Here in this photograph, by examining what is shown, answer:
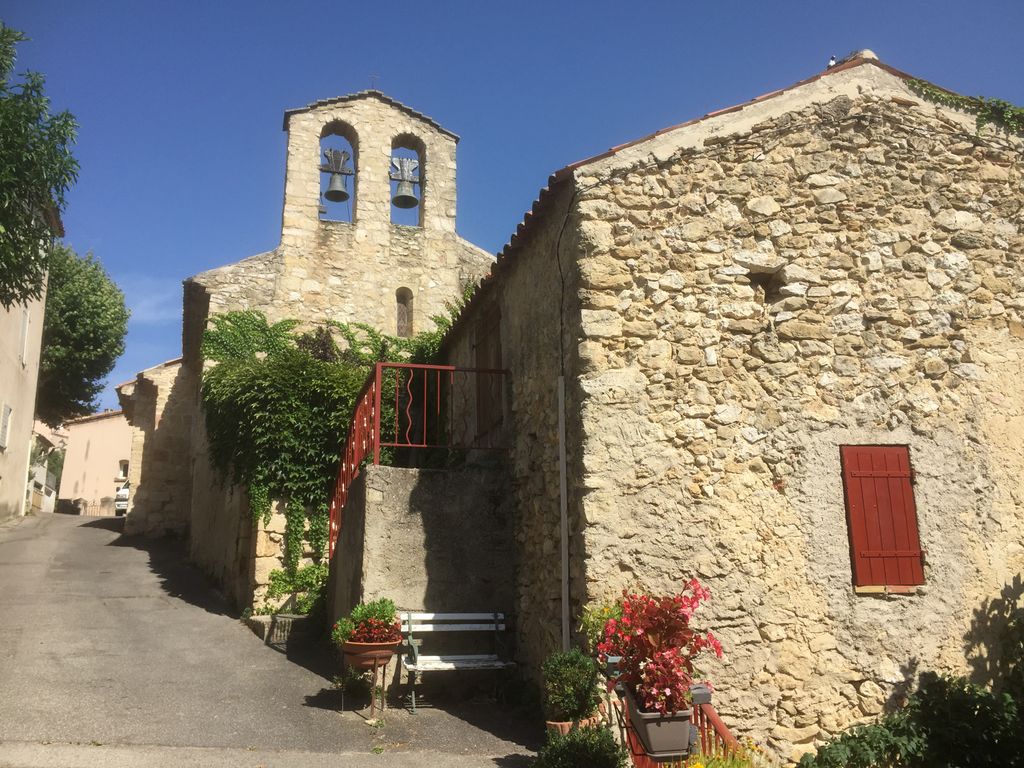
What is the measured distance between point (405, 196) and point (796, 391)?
10.5 m

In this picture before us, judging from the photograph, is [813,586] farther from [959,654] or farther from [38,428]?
[38,428]

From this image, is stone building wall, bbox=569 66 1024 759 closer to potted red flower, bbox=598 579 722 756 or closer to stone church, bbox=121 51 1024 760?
stone church, bbox=121 51 1024 760

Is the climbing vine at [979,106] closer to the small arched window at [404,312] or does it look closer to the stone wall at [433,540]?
the stone wall at [433,540]

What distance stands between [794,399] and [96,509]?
3764cm

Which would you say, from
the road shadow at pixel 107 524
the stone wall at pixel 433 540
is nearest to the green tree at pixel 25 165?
the stone wall at pixel 433 540

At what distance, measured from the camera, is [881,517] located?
6.75 meters

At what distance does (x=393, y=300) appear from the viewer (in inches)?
619

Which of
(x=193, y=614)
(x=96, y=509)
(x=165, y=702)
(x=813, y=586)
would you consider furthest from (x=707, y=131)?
(x=96, y=509)

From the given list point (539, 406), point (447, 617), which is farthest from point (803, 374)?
point (447, 617)

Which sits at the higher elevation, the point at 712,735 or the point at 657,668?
the point at 657,668

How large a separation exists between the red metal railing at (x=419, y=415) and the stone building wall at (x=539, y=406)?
0.52m

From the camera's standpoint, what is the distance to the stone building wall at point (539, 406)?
692 cm

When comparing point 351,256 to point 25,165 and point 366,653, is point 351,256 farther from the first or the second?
point 366,653

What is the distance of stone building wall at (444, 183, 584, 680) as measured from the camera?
22.7 feet
